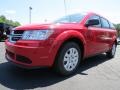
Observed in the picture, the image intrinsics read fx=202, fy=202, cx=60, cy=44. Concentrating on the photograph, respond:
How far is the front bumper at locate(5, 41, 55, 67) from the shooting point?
13.0 feet

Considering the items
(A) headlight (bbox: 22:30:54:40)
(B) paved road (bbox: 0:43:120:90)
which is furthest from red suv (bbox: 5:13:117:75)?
(B) paved road (bbox: 0:43:120:90)

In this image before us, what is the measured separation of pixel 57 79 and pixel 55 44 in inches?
30.8

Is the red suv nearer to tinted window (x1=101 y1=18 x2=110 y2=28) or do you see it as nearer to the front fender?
the front fender

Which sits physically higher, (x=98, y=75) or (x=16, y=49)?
(x=16, y=49)

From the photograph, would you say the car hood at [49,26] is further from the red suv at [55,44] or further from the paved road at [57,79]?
the paved road at [57,79]

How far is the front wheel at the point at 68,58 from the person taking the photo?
4352mm

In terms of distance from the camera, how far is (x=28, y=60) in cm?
406

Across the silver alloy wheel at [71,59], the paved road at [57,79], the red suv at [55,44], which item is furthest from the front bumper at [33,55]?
the silver alloy wheel at [71,59]

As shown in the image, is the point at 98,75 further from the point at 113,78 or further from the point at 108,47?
the point at 108,47

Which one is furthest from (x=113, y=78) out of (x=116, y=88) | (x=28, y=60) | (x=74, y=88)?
(x=28, y=60)

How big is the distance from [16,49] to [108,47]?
140 inches

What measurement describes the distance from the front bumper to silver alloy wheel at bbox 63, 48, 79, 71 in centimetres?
48

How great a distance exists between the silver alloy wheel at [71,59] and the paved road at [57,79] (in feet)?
0.74

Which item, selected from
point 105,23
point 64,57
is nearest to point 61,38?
point 64,57
